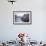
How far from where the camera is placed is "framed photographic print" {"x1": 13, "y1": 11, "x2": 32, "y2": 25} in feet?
17.9

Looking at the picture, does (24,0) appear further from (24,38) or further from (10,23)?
(24,38)

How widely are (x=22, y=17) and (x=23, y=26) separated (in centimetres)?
37

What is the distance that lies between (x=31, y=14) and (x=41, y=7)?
1.59ft

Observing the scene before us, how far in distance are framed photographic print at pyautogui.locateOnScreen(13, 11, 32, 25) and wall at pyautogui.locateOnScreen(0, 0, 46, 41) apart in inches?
4.7

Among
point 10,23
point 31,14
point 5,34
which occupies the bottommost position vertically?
point 5,34

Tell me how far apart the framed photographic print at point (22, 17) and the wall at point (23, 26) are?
0.12 m

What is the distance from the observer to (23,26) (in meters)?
5.48

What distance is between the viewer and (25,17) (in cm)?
550

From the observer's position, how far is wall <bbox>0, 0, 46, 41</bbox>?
5.44 meters

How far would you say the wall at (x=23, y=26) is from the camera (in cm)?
544

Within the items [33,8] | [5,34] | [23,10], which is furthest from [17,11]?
[5,34]

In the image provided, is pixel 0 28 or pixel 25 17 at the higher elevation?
pixel 25 17

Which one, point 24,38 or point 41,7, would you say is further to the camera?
point 41,7

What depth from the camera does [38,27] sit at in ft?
17.9
